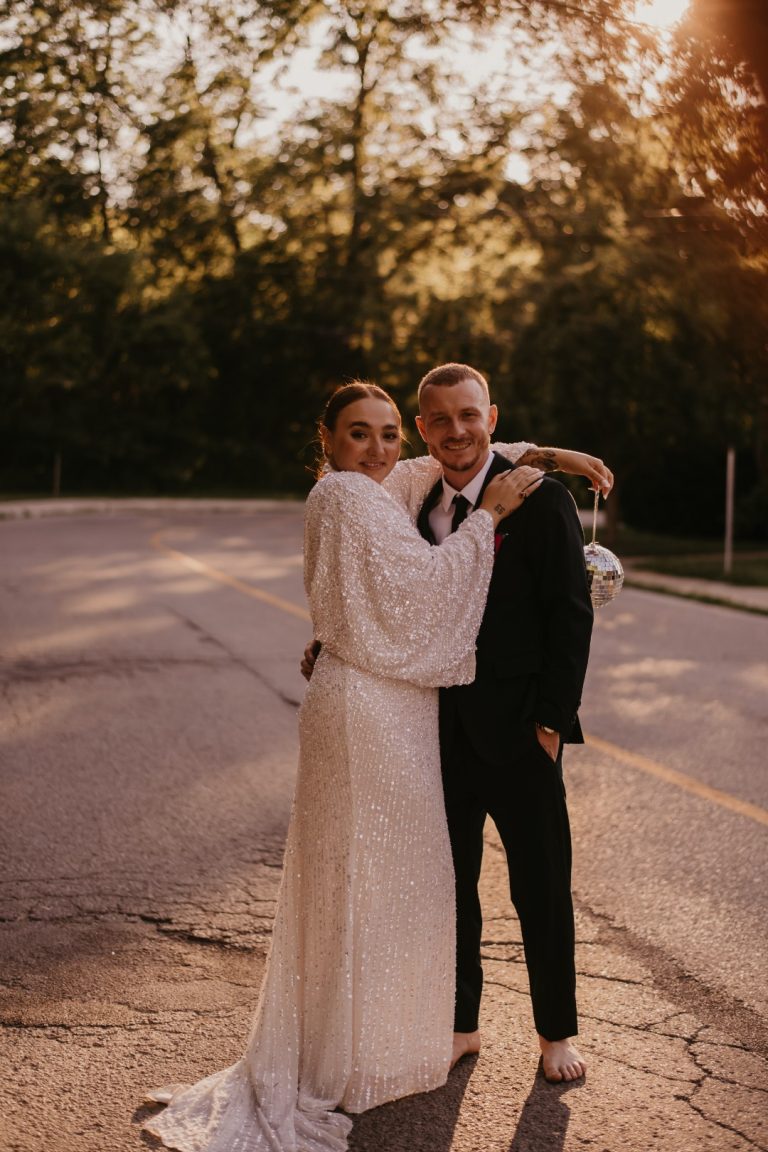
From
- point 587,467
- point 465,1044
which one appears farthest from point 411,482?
point 465,1044

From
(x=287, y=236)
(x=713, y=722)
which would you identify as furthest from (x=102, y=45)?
(x=713, y=722)

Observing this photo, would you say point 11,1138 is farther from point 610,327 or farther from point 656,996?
point 610,327

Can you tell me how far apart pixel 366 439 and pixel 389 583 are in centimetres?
40

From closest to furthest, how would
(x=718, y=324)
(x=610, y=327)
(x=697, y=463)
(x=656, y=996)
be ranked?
(x=656, y=996) < (x=718, y=324) < (x=610, y=327) < (x=697, y=463)

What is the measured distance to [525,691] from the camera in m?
3.59

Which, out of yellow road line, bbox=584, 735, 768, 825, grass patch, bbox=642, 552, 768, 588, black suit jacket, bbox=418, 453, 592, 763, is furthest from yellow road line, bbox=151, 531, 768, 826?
grass patch, bbox=642, 552, 768, 588

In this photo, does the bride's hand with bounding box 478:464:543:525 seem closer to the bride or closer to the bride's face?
the bride

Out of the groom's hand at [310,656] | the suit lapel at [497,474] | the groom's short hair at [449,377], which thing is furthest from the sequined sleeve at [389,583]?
the groom's short hair at [449,377]

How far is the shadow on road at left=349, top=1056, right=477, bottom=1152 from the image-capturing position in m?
3.27

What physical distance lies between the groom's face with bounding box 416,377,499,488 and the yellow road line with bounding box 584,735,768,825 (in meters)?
3.24

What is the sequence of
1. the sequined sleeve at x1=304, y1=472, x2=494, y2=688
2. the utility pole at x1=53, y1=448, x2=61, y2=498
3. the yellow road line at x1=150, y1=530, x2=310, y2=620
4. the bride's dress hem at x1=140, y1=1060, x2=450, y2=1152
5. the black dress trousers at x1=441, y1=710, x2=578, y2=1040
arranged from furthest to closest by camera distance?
1. the utility pole at x1=53, y1=448, x2=61, y2=498
2. the yellow road line at x1=150, y1=530, x2=310, y2=620
3. the black dress trousers at x1=441, y1=710, x2=578, y2=1040
4. the sequined sleeve at x1=304, y1=472, x2=494, y2=688
5. the bride's dress hem at x1=140, y1=1060, x2=450, y2=1152

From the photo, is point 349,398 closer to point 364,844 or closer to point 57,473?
point 364,844

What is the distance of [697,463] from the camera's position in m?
22.8

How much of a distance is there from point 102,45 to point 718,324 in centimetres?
2300
